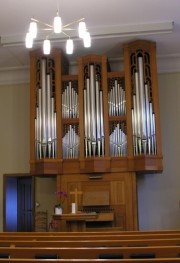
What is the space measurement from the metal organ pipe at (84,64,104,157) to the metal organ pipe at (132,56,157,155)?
642 mm

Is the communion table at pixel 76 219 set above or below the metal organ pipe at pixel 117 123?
below

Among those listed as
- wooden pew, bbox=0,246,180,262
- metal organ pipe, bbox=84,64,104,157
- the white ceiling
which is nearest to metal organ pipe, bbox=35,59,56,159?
metal organ pipe, bbox=84,64,104,157

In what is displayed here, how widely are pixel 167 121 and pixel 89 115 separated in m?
1.83

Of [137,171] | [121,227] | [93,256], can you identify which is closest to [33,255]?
[93,256]

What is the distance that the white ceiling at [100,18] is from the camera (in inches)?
256

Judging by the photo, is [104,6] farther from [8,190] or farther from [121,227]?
[8,190]

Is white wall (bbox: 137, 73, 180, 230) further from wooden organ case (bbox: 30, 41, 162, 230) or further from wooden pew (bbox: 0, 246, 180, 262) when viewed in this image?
wooden pew (bbox: 0, 246, 180, 262)

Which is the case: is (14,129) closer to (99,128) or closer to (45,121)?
(45,121)

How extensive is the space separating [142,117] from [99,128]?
842mm

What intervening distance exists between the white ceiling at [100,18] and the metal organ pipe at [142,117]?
0.71 metres

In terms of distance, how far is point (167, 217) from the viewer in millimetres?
8031

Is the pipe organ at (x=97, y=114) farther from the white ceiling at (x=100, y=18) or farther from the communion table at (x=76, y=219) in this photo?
the communion table at (x=76, y=219)

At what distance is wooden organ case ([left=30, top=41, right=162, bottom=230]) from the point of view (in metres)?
7.35

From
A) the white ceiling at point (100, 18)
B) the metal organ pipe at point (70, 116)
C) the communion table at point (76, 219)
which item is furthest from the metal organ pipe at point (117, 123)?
the communion table at point (76, 219)
